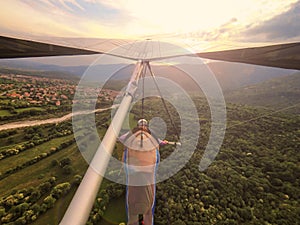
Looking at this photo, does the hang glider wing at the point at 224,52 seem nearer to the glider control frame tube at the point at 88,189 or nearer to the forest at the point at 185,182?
the glider control frame tube at the point at 88,189

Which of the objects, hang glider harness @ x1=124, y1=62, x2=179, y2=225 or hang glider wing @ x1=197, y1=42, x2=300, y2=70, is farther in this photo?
hang glider harness @ x1=124, y1=62, x2=179, y2=225

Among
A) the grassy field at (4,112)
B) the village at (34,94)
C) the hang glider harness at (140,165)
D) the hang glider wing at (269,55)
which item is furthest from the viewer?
the village at (34,94)

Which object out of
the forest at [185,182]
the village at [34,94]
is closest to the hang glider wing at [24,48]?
the forest at [185,182]

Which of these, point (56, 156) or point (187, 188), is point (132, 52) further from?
point (56, 156)

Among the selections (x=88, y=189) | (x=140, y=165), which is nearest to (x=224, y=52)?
(x=140, y=165)

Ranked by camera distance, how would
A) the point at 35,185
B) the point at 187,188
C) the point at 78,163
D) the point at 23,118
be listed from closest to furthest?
the point at 187,188 → the point at 35,185 → the point at 78,163 → the point at 23,118

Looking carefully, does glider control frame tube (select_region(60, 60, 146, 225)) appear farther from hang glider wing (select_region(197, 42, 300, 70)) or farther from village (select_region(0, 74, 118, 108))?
village (select_region(0, 74, 118, 108))

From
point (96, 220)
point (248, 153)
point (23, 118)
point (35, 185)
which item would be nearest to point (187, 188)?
point (96, 220)

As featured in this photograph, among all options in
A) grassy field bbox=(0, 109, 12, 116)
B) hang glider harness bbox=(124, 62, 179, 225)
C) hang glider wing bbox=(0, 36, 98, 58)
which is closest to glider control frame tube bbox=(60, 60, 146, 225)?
hang glider harness bbox=(124, 62, 179, 225)
